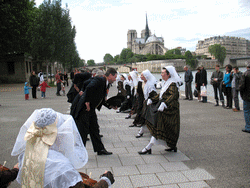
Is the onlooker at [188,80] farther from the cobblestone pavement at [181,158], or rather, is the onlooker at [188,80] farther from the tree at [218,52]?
the tree at [218,52]

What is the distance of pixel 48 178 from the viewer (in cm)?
201

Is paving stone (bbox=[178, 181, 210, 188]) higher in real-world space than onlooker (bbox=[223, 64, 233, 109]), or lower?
lower

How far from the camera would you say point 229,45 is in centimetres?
16675

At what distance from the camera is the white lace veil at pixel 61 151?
2019mm

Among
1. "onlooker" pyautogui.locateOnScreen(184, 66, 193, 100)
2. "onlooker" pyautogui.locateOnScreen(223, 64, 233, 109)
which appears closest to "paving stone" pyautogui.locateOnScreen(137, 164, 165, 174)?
"onlooker" pyautogui.locateOnScreen(223, 64, 233, 109)

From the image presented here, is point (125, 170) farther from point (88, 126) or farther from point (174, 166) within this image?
point (88, 126)

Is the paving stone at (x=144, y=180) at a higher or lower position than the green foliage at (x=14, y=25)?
lower

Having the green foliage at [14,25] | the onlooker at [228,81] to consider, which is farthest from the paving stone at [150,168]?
the green foliage at [14,25]

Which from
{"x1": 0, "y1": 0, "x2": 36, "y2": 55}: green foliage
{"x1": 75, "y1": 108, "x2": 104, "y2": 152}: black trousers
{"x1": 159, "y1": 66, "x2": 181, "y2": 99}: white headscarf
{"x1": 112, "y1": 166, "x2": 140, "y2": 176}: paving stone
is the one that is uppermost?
{"x1": 0, "y1": 0, "x2": 36, "y2": 55}: green foliage

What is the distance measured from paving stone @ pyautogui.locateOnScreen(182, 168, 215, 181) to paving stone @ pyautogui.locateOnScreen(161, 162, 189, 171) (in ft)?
0.63

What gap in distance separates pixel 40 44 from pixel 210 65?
120081 millimetres

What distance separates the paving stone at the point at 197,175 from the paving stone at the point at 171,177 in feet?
0.36

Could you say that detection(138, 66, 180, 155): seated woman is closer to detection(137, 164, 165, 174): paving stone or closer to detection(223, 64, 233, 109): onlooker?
detection(137, 164, 165, 174): paving stone

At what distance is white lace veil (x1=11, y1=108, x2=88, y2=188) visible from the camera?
6.62 feet
